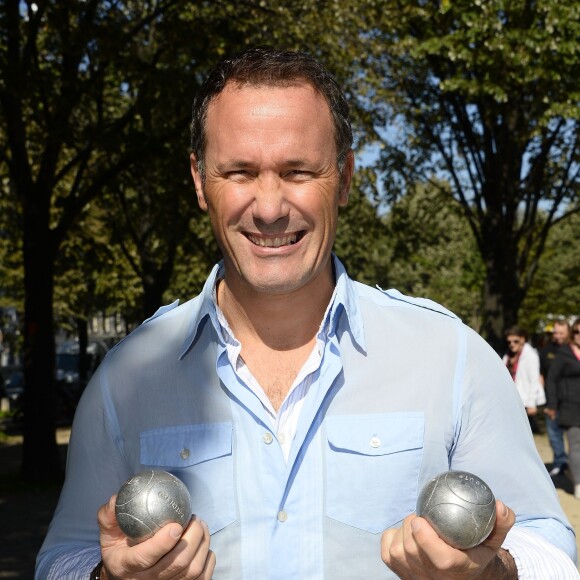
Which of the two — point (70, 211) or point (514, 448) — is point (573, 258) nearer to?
point (70, 211)

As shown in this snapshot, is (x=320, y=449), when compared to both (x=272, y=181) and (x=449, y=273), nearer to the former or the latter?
(x=272, y=181)

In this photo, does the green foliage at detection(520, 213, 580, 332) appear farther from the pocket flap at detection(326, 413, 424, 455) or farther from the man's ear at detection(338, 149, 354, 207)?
the pocket flap at detection(326, 413, 424, 455)

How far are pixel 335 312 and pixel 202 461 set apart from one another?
495 millimetres

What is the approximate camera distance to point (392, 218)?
25.7 m

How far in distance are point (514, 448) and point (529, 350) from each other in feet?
38.1

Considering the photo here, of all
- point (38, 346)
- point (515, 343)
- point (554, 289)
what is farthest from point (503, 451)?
point (554, 289)

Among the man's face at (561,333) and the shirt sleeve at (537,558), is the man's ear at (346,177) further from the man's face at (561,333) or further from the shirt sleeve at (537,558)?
the man's face at (561,333)

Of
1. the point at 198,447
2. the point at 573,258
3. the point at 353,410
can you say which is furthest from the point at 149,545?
the point at 573,258

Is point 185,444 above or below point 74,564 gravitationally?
above

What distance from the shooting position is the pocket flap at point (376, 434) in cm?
244

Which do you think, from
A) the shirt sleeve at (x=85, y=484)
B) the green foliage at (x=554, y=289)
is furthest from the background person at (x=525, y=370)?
the green foliage at (x=554, y=289)

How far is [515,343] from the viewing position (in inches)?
548

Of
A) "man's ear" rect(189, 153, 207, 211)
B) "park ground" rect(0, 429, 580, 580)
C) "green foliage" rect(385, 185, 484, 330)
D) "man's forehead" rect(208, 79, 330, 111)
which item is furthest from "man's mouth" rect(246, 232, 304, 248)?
"green foliage" rect(385, 185, 484, 330)

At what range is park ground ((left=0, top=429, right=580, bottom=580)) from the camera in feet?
30.7
